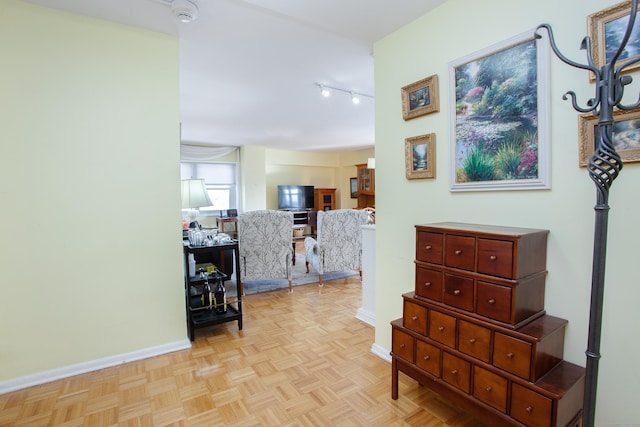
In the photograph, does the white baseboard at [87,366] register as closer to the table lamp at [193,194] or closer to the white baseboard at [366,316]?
the table lamp at [193,194]

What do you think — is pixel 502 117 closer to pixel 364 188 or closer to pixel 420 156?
pixel 420 156

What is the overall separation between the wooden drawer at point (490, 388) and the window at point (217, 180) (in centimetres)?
688

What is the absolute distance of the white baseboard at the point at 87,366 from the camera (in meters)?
2.03

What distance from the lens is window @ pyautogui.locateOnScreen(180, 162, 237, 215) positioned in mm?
7479

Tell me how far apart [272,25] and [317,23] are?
0.32m

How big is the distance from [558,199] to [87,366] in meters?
3.01

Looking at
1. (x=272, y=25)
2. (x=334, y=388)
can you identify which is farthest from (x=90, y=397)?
(x=272, y=25)

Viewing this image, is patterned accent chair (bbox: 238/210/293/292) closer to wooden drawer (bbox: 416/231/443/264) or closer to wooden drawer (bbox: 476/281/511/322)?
wooden drawer (bbox: 416/231/443/264)

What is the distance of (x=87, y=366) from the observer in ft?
7.31

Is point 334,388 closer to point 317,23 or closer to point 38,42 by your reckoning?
point 317,23

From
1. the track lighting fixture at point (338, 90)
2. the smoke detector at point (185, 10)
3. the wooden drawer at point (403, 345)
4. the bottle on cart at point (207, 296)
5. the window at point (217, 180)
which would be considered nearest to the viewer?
the wooden drawer at point (403, 345)

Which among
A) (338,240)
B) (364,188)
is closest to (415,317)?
(338,240)

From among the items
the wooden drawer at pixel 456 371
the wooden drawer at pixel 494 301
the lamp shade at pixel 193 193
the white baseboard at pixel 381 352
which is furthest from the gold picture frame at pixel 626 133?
the lamp shade at pixel 193 193

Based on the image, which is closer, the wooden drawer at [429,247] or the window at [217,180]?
the wooden drawer at [429,247]
